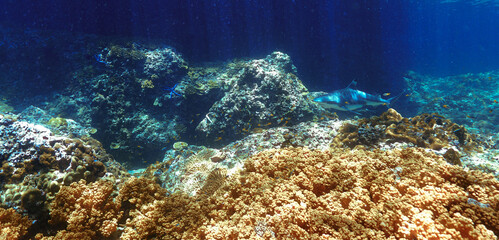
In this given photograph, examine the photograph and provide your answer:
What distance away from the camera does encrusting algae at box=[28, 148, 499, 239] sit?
6.14ft

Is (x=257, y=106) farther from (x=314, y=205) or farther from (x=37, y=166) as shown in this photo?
(x=37, y=166)

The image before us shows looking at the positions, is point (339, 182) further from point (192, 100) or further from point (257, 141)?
point (192, 100)

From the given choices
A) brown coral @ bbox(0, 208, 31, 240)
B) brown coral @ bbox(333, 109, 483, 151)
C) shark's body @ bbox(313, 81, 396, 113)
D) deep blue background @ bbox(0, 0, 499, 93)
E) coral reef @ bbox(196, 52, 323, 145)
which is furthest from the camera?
deep blue background @ bbox(0, 0, 499, 93)

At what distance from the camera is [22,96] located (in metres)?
11.7

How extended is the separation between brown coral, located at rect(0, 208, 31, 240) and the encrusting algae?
306mm

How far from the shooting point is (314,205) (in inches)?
87.4

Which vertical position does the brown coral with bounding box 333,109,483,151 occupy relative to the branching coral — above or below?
above

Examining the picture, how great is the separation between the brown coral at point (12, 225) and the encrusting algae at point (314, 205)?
1.00ft

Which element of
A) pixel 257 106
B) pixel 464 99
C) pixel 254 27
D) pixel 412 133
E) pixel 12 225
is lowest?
pixel 12 225

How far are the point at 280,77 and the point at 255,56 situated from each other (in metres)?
7.03

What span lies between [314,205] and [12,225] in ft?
12.5

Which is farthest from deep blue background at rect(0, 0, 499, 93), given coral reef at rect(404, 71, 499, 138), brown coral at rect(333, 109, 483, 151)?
brown coral at rect(333, 109, 483, 151)

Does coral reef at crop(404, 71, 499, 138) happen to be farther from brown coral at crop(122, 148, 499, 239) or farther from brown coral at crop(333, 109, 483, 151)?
brown coral at crop(122, 148, 499, 239)

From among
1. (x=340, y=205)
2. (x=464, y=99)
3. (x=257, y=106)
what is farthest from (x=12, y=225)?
(x=464, y=99)
